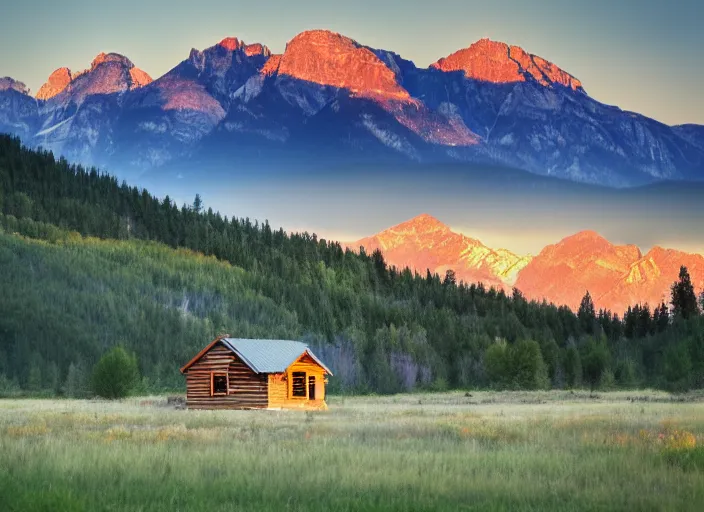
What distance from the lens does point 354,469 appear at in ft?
67.1

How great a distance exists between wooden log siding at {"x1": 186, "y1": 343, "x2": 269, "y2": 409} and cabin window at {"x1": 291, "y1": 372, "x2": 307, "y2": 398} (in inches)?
169

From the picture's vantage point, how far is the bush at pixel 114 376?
240 feet

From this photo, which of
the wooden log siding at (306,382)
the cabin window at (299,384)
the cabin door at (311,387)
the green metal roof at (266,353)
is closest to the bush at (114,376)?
the green metal roof at (266,353)

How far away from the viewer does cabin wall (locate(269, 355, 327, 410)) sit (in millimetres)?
60062

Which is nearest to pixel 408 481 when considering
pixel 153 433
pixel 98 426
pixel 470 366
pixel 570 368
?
pixel 153 433

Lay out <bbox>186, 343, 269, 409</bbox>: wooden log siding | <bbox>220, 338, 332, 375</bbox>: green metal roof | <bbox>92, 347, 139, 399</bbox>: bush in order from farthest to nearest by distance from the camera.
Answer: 1. <bbox>92, 347, 139, 399</bbox>: bush
2. <bbox>186, 343, 269, 409</bbox>: wooden log siding
3. <bbox>220, 338, 332, 375</bbox>: green metal roof

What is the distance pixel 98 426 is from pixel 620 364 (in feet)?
368

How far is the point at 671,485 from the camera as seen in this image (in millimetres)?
18031

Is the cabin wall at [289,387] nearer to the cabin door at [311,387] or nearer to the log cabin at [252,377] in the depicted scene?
the log cabin at [252,377]

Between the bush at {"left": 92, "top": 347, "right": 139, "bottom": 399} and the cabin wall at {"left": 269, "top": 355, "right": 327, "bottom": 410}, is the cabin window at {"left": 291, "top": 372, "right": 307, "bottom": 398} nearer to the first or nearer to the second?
the cabin wall at {"left": 269, "top": 355, "right": 327, "bottom": 410}

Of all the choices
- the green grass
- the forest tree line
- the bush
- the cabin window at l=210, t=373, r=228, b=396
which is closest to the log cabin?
the cabin window at l=210, t=373, r=228, b=396

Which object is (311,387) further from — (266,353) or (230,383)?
(230,383)

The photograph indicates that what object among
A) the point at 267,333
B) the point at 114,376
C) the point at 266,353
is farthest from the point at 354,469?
the point at 267,333

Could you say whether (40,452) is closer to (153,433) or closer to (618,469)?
(153,433)
